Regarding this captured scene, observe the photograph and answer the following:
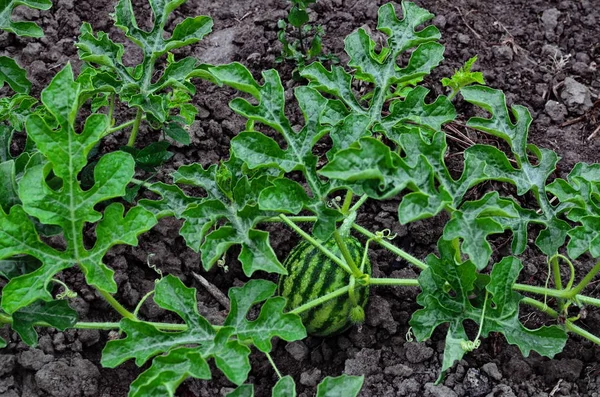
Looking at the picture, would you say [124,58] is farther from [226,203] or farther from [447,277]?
[447,277]

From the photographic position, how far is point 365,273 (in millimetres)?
3264

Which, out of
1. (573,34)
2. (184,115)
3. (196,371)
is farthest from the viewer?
(573,34)

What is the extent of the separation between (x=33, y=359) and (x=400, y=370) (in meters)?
1.50

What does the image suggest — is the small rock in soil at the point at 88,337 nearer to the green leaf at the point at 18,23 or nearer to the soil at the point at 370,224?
the soil at the point at 370,224

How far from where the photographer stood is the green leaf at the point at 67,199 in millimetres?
2805

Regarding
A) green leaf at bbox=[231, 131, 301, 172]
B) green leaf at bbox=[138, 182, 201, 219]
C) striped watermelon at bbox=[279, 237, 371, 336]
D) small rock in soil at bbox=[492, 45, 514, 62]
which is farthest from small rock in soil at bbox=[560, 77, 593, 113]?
green leaf at bbox=[138, 182, 201, 219]

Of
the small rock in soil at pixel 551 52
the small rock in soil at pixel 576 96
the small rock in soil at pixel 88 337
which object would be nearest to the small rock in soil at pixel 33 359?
the small rock in soil at pixel 88 337

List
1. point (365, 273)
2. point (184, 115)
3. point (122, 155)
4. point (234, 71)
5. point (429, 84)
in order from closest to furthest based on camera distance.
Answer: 1. point (122, 155)
2. point (234, 71)
3. point (365, 273)
4. point (184, 115)
5. point (429, 84)

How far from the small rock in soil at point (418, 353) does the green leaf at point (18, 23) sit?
2.12 metres

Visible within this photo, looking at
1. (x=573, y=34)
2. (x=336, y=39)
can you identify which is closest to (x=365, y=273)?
(x=336, y=39)

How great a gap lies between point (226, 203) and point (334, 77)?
2.34 feet

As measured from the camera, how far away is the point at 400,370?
10.8ft

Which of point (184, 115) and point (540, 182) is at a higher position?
point (184, 115)

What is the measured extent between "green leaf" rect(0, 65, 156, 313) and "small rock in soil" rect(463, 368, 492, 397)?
144 cm
